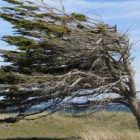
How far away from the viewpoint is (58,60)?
2611 centimetres

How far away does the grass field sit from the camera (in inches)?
953

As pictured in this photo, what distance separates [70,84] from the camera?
83.1 ft

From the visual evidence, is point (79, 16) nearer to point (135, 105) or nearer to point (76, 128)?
point (135, 105)

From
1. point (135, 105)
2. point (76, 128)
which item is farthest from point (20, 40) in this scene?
point (76, 128)

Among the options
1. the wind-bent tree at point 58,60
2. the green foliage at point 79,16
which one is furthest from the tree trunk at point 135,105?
the green foliage at point 79,16

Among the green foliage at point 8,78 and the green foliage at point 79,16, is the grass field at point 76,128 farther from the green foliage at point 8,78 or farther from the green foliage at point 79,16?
the green foliage at point 79,16

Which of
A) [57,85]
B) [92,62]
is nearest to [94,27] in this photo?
[92,62]

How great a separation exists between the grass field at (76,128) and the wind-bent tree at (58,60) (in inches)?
68.9

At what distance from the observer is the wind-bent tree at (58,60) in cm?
2533

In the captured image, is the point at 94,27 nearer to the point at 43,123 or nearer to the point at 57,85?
the point at 57,85

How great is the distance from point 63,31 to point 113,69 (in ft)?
9.44

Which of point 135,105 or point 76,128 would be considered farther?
point 76,128

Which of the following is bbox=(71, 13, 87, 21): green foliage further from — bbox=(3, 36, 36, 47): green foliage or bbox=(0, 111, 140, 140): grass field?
bbox=(0, 111, 140, 140): grass field

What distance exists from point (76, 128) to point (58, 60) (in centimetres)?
716
